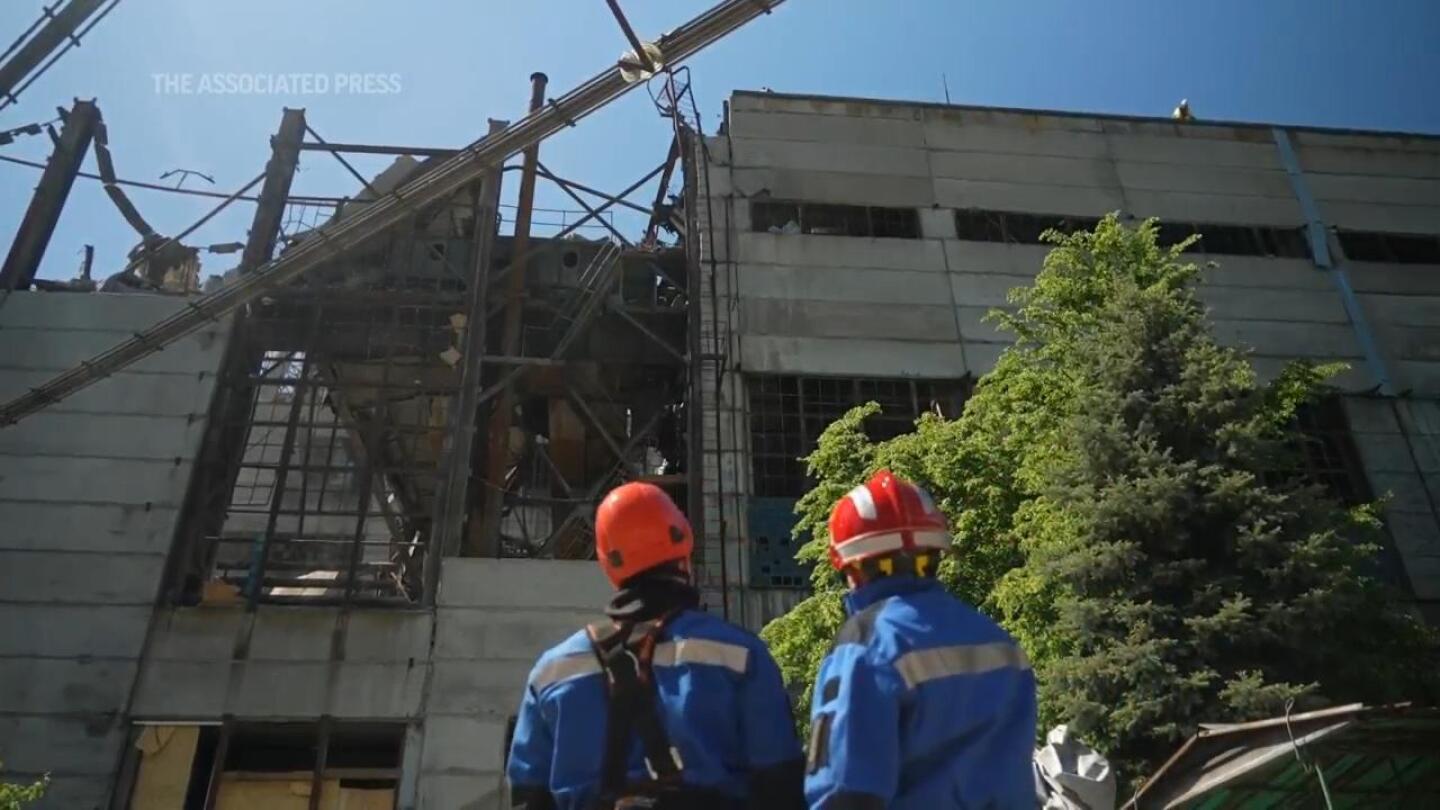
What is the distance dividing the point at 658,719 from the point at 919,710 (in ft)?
2.28

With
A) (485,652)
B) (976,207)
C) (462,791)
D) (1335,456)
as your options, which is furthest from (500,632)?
(1335,456)

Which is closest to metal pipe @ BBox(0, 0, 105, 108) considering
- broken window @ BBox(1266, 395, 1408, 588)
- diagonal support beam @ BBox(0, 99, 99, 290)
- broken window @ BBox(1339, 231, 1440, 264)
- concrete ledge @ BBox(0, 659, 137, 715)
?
diagonal support beam @ BBox(0, 99, 99, 290)

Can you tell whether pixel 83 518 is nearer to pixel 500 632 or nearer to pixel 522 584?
pixel 500 632

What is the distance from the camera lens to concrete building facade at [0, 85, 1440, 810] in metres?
13.7

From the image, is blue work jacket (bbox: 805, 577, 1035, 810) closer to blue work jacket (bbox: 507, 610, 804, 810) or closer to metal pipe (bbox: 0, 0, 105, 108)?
blue work jacket (bbox: 507, 610, 804, 810)

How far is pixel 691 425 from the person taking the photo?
16.8 meters

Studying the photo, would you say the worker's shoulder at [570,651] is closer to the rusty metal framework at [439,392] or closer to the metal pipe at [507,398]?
the rusty metal framework at [439,392]

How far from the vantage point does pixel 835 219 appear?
19500 mm

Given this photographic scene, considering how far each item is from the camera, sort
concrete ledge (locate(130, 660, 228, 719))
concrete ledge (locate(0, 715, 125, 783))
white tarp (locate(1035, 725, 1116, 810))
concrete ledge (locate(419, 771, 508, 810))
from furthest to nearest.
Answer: concrete ledge (locate(130, 660, 228, 719)) → concrete ledge (locate(419, 771, 508, 810)) → concrete ledge (locate(0, 715, 125, 783)) → white tarp (locate(1035, 725, 1116, 810))

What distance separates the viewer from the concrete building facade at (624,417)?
1372cm

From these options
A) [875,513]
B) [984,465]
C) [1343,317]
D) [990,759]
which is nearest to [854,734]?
[990,759]

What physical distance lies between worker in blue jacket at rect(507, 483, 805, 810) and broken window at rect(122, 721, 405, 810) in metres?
12.0

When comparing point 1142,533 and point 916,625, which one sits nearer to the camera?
point 916,625

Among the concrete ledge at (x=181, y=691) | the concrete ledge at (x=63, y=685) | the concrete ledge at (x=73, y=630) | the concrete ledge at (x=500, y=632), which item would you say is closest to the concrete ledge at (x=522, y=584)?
the concrete ledge at (x=500, y=632)
